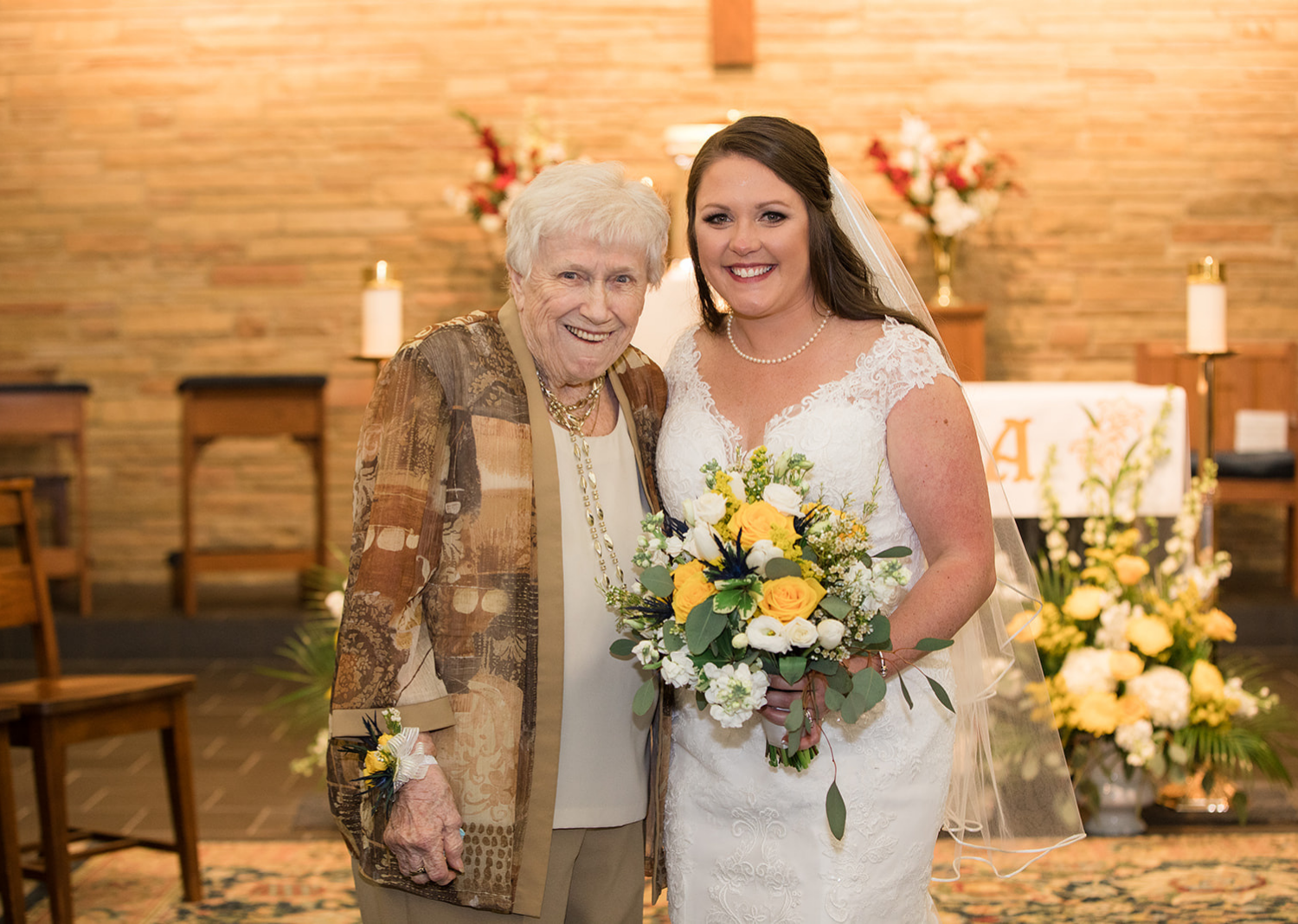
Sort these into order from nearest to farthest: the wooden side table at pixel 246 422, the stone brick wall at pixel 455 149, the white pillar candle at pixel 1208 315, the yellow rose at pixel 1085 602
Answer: the yellow rose at pixel 1085 602 < the white pillar candle at pixel 1208 315 < the wooden side table at pixel 246 422 < the stone brick wall at pixel 455 149

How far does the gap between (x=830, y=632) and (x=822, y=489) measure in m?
0.36

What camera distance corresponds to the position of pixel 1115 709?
3635mm

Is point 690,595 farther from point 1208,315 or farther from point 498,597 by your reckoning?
point 1208,315

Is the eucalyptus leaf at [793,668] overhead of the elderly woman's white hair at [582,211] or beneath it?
beneath

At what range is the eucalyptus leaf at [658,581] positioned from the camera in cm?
179

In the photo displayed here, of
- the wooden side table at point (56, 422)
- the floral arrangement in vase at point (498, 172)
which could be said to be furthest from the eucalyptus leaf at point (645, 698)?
the wooden side table at point (56, 422)

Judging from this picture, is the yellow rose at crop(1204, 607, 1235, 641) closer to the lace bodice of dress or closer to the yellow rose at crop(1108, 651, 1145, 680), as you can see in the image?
the yellow rose at crop(1108, 651, 1145, 680)

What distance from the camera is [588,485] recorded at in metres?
2.00

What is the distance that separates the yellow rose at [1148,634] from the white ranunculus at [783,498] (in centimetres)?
229

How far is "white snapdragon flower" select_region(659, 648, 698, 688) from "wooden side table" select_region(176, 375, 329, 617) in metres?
4.94

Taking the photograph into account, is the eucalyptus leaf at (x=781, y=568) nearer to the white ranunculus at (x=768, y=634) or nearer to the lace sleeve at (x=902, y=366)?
the white ranunculus at (x=768, y=634)

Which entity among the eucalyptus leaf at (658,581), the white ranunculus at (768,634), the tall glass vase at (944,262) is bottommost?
the white ranunculus at (768,634)

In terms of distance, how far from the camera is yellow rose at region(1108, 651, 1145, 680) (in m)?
3.67

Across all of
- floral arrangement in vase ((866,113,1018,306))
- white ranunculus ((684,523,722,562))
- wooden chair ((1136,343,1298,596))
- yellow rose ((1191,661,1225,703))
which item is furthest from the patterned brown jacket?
wooden chair ((1136,343,1298,596))
